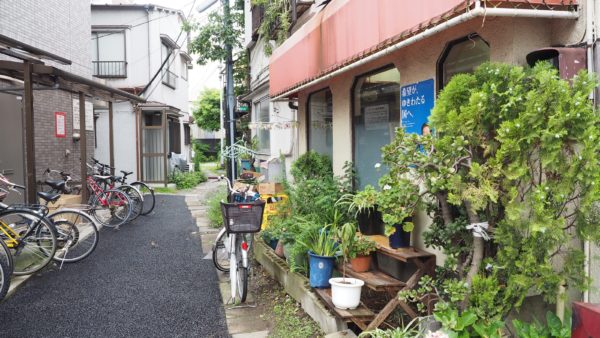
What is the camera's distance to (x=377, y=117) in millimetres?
6273

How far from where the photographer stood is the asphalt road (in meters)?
5.23

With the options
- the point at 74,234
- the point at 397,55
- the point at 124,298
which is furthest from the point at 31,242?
the point at 397,55

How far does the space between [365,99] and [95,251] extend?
5.65m

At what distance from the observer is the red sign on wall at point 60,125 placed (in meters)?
12.8

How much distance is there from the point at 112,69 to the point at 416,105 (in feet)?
60.0

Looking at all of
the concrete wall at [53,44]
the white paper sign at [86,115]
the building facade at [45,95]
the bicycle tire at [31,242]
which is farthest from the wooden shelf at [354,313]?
the white paper sign at [86,115]

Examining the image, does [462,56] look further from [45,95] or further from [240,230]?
[45,95]

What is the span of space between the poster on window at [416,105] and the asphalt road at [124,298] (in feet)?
9.60

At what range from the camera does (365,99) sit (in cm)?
664

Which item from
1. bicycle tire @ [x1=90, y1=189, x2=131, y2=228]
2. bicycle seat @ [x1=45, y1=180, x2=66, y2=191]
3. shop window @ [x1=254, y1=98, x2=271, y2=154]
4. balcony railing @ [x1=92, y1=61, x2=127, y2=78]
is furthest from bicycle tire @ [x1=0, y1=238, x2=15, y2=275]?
balcony railing @ [x1=92, y1=61, x2=127, y2=78]

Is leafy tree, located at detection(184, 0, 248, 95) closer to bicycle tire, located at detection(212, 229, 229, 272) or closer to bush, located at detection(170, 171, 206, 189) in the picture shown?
bush, located at detection(170, 171, 206, 189)

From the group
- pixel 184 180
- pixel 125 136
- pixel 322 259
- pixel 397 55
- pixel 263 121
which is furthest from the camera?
pixel 184 180

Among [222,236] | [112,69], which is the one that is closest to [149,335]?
[222,236]

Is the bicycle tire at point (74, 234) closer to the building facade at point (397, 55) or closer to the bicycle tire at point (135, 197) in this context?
the bicycle tire at point (135, 197)
